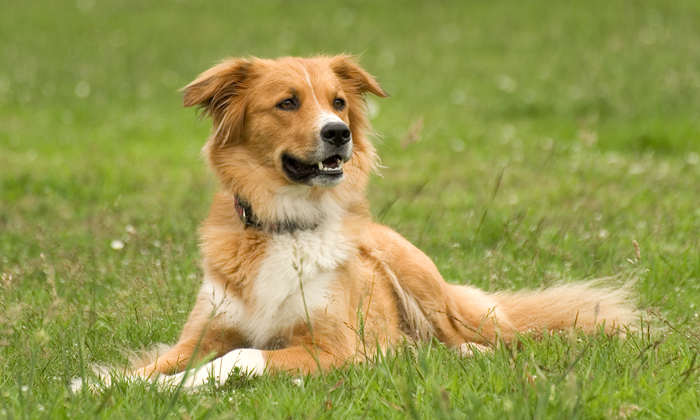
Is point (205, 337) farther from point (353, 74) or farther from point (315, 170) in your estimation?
point (353, 74)

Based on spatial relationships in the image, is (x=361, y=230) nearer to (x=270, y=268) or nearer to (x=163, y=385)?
(x=270, y=268)

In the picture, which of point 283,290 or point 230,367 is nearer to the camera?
point 230,367

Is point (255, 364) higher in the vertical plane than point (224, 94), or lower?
lower

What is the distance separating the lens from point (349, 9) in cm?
1897

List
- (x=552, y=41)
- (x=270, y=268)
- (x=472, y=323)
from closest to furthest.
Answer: (x=270, y=268)
(x=472, y=323)
(x=552, y=41)

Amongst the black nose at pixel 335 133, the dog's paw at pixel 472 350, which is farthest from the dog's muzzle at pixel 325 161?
the dog's paw at pixel 472 350

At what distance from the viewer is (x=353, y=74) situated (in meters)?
4.56

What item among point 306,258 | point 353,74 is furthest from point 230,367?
point 353,74

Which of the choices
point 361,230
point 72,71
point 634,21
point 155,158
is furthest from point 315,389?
point 634,21

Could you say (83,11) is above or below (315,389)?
above

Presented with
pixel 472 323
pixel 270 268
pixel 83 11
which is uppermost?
pixel 83 11

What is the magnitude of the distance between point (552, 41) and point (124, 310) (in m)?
12.0

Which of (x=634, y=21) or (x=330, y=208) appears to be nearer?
(x=330, y=208)

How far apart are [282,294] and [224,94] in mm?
1146
